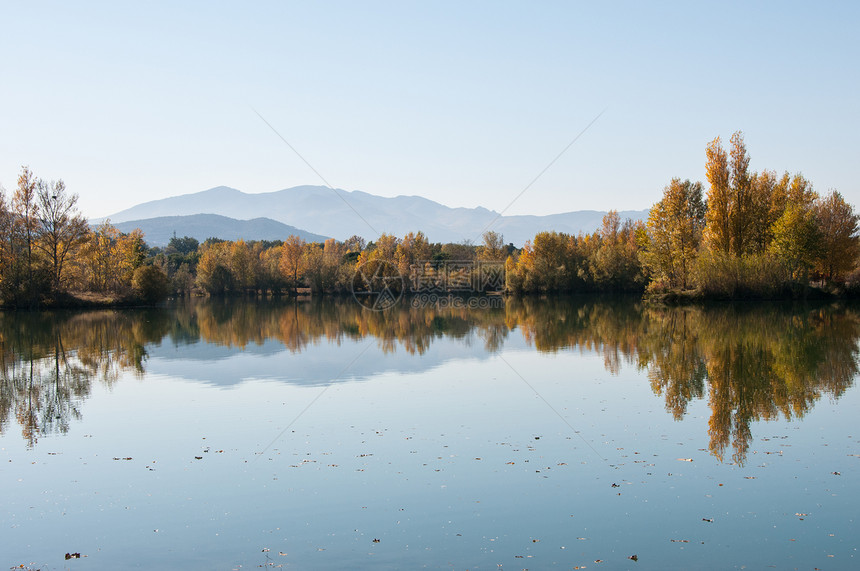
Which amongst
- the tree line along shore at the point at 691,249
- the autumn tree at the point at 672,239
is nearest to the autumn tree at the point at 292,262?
the tree line along shore at the point at 691,249

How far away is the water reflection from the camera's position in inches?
549

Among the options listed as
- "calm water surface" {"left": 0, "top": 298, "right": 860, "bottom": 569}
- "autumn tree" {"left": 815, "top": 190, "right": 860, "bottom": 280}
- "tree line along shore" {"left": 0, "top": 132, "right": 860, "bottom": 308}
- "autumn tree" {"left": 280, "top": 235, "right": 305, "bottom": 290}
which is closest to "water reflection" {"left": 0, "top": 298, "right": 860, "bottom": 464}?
"calm water surface" {"left": 0, "top": 298, "right": 860, "bottom": 569}

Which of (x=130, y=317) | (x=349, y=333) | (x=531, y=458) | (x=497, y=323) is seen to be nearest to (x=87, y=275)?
(x=130, y=317)

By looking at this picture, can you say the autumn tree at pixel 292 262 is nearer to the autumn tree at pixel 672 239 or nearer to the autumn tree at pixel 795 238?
the autumn tree at pixel 672 239

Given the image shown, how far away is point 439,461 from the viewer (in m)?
10.1

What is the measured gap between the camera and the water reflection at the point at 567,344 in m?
13.9

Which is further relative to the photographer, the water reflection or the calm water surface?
the water reflection

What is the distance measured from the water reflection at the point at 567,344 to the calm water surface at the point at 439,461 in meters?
0.16

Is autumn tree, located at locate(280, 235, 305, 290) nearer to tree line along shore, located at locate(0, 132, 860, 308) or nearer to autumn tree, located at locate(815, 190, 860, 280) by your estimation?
tree line along shore, located at locate(0, 132, 860, 308)

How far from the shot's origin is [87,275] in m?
57.2

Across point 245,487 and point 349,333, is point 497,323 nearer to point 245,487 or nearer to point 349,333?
point 349,333

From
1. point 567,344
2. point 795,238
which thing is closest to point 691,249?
point 795,238

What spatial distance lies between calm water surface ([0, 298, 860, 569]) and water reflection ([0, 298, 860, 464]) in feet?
0.53

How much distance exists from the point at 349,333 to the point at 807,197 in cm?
3955
